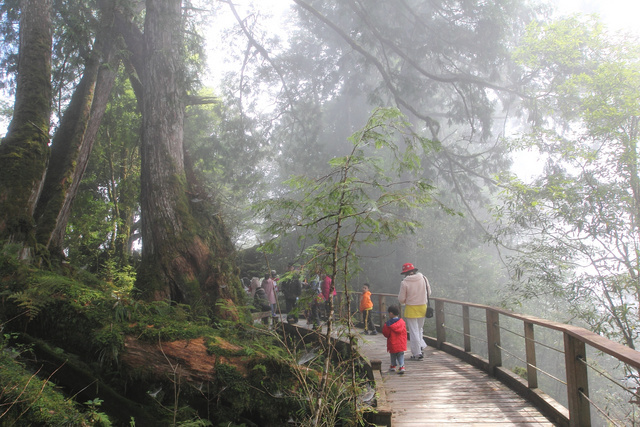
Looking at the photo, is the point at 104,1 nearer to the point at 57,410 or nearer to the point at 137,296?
the point at 137,296

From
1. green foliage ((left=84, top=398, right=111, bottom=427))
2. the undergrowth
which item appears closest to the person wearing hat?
the undergrowth

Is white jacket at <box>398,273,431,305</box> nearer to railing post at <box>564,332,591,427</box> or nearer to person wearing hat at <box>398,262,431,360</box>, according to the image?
person wearing hat at <box>398,262,431,360</box>

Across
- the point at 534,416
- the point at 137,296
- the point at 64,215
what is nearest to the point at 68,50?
the point at 64,215

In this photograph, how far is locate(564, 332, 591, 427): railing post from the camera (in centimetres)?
377

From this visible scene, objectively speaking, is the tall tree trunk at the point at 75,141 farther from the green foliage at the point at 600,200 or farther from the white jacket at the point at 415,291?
the green foliage at the point at 600,200

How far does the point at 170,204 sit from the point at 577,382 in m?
6.45

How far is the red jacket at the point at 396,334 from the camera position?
6.38 metres

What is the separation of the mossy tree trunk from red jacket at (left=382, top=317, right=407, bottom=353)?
8.89ft

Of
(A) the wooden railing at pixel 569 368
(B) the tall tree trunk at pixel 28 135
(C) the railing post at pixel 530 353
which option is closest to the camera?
(A) the wooden railing at pixel 569 368

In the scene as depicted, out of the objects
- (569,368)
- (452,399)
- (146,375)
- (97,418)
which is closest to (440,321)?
(452,399)

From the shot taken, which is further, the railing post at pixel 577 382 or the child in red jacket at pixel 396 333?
the child in red jacket at pixel 396 333

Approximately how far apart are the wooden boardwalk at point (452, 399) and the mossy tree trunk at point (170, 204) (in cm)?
312

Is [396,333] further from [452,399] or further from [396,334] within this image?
[452,399]

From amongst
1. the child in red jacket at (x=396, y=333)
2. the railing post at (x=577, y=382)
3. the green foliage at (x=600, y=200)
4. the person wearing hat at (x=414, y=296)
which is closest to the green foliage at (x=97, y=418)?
the railing post at (x=577, y=382)
